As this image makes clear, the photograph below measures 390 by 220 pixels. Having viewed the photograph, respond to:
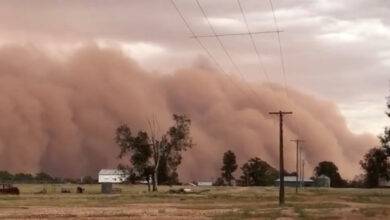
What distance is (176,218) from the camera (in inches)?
2002

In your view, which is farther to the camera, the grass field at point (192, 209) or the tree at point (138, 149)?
the tree at point (138, 149)

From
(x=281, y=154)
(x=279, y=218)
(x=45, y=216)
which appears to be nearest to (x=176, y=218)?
(x=279, y=218)

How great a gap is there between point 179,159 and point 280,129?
7417 centimetres

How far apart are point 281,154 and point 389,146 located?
256 ft

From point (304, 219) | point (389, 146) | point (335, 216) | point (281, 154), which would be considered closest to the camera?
point (304, 219)

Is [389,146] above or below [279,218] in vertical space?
above

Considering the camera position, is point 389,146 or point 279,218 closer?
point 279,218

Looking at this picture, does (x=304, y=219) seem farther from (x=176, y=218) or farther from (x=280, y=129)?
(x=280, y=129)

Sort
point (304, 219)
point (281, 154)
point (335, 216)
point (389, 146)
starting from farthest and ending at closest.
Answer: point (389, 146) → point (281, 154) → point (335, 216) → point (304, 219)

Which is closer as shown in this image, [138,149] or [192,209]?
[192,209]

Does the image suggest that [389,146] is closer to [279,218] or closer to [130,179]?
[130,179]

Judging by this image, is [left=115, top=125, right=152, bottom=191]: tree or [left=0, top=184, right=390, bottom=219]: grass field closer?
[left=0, top=184, right=390, bottom=219]: grass field

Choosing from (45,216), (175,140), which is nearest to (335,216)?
(45,216)

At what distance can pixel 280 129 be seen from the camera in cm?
8825
